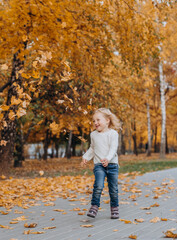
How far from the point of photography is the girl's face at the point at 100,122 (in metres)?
4.46

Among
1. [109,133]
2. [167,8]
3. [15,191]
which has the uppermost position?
[167,8]

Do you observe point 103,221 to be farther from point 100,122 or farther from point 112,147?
point 100,122

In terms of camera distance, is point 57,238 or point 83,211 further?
point 83,211

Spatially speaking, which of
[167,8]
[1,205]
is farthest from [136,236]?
[167,8]

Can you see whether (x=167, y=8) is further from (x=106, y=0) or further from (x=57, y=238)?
(x=57, y=238)

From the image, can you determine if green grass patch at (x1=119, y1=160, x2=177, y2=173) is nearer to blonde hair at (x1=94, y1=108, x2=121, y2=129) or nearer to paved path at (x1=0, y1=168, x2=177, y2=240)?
paved path at (x1=0, y1=168, x2=177, y2=240)

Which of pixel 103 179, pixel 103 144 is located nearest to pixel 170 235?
pixel 103 179

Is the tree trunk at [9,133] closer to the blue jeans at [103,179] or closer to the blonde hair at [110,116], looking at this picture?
the blonde hair at [110,116]

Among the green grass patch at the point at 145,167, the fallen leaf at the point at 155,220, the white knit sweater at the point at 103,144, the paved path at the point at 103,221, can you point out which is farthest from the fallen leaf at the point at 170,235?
the green grass patch at the point at 145,167

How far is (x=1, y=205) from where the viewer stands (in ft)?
18.4

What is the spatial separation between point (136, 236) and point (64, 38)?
551 centimetres

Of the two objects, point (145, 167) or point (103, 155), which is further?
point (145, 167)

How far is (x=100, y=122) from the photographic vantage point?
175 inches

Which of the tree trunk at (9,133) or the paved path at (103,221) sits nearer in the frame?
the paved path at (103,221)
